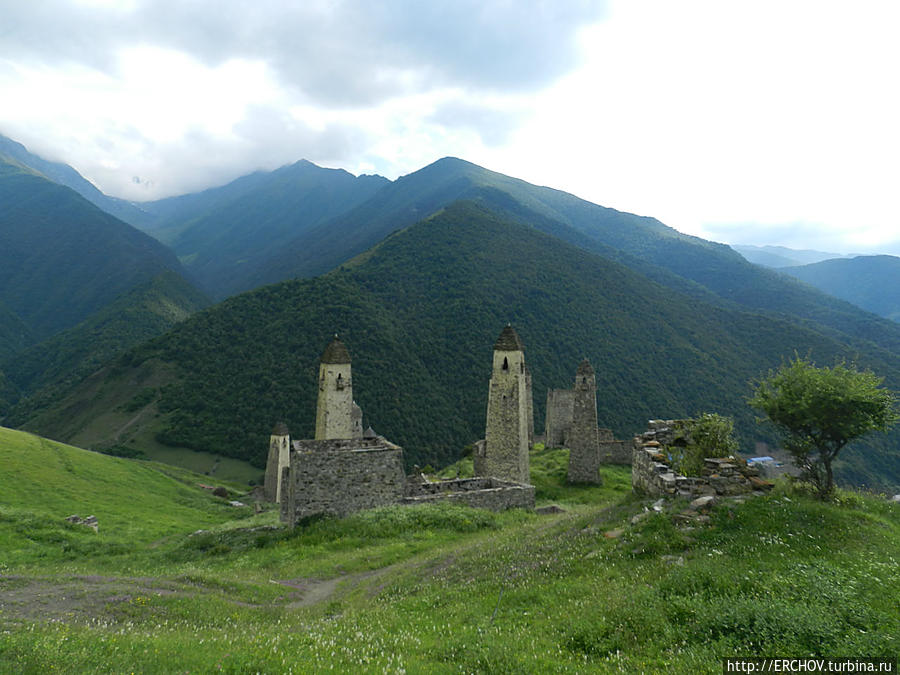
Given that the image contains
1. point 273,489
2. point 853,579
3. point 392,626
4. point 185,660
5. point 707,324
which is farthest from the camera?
point 707,324

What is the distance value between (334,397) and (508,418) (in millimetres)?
10157

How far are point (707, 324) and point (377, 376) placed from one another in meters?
100

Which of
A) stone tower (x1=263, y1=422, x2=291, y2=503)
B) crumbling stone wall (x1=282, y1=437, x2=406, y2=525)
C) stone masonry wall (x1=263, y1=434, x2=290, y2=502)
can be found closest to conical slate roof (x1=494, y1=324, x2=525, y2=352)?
crumbling stone wall (x1=282, y1=437, x2=406, y2=525)

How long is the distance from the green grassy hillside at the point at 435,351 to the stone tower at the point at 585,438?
50.7 metres

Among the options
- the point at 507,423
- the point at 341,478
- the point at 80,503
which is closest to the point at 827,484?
the point at 341,478

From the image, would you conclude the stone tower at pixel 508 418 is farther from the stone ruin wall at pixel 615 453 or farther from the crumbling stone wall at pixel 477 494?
the stone ruin wall at pixel 615 453

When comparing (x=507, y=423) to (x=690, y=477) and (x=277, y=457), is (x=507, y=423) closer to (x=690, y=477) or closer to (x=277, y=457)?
(x=690, y=477)

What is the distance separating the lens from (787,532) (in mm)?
8008

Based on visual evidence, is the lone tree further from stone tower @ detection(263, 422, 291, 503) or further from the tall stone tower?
stone tower @ detection(263, 422, 291, 503)


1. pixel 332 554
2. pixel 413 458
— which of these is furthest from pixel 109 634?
pixel 413 458

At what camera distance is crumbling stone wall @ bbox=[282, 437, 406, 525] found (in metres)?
17.4

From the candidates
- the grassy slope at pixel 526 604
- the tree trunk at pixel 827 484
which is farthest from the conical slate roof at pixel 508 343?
the tree trunk at pixel 827 484

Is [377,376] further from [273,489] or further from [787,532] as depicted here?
[787,532]

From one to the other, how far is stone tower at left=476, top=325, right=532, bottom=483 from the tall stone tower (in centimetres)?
840
